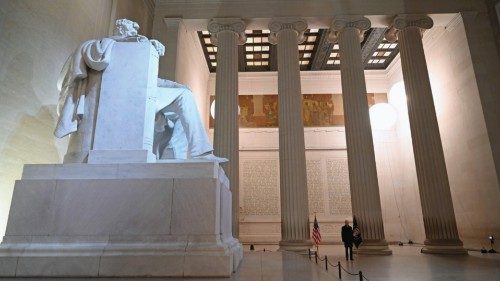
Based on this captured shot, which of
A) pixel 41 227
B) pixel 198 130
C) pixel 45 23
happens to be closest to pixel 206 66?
pixel 45 23

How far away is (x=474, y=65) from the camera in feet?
40.2

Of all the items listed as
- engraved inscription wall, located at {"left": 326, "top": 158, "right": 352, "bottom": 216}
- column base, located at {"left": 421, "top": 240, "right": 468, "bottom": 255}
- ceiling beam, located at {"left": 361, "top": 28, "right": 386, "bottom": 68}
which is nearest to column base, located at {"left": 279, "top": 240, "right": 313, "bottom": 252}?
column base, located at {"left": 421, "top": 240, "right": 468, "bottom": 255}

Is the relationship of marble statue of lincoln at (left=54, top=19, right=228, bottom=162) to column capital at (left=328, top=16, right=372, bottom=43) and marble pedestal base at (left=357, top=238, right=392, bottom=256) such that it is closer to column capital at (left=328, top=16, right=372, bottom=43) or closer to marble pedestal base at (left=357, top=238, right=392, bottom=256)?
marble pedestal base at (left=357, top=238, right=392, bottom=256)

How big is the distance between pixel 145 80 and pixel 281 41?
9.68m

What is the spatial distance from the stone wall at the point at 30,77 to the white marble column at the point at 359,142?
8889 millimetres

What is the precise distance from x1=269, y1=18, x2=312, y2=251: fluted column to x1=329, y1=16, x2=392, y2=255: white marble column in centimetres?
165

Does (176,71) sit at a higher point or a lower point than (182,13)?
lower

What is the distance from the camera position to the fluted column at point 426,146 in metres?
11.0

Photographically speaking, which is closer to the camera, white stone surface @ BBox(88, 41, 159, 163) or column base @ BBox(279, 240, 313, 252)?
white stone surface @ BBox(88, 41, 159, 163)

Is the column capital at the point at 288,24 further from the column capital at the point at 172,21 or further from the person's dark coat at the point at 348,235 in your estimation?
the person's dark coat at the point at 348,235

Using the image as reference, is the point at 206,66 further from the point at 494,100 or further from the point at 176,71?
the point at 494,100

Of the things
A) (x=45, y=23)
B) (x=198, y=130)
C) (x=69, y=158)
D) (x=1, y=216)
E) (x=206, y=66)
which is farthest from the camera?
(x=206, y=66)

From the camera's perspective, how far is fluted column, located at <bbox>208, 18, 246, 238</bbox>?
1150cm

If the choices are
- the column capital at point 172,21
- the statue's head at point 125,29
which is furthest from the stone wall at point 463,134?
the statue's head at point 125,29
